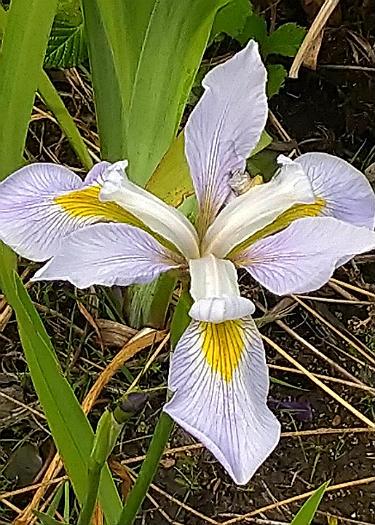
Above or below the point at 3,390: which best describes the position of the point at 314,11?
above

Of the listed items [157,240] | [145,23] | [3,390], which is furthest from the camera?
[3,390]

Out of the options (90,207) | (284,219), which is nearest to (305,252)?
(284,219)

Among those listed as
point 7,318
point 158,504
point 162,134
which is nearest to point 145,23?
point 162,134

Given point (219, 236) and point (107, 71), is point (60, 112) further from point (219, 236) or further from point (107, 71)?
point (219, 236)

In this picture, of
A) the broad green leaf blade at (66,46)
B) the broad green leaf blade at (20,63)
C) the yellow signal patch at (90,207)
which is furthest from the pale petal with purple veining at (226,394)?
the broad green leaf blade at (66,46)

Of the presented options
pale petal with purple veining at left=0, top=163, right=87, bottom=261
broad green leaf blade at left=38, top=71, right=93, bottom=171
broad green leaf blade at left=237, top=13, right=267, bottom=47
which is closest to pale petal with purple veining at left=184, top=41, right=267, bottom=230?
pale petal with purple veining at left=0, top=163, right=87, bottom=261

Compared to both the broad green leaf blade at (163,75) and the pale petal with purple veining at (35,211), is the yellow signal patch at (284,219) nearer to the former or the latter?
the pale petal with purple veining at (35,211)

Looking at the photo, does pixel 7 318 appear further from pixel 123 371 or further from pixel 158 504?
pixel 158 504

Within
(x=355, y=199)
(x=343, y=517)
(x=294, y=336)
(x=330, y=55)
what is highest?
(x=355, y=199)
